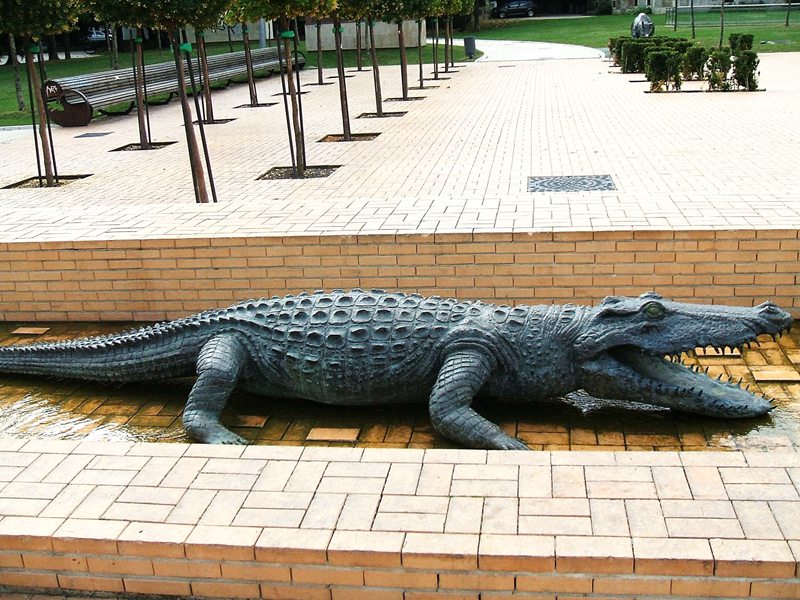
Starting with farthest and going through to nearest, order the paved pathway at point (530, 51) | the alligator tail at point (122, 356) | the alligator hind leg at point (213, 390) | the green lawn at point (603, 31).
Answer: the green lawn at point (603, 31) → the paved pathway at point (530, 51) → the alligator tail at point (122, 356) → the alligator hind leg at point (213, 390)

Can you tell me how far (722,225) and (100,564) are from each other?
422 cm

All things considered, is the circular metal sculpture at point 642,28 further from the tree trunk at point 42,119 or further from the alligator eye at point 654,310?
the alligator eye at point 654,310

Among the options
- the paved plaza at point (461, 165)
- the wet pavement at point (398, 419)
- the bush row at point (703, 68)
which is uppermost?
the bush row at point (703, 68)

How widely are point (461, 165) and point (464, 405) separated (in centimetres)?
708

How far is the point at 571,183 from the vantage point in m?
9.24

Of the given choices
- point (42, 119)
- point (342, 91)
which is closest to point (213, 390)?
point (42, 119)

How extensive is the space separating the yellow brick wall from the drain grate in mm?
3375

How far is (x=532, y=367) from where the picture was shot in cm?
417

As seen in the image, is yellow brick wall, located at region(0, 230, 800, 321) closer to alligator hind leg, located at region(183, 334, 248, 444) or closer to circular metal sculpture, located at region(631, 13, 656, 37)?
alligator hind leg, located at region(183, 334, 248, 444)

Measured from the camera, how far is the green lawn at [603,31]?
32.9 m

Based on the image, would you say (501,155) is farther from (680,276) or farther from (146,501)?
(146,501)

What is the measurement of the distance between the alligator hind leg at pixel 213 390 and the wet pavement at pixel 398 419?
140 mm

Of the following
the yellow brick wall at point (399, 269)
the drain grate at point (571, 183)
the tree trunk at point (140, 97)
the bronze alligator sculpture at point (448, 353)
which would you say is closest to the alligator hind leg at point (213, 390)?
the bronze alligator sculpture at point (448, 353)

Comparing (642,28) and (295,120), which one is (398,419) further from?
(642,28)
